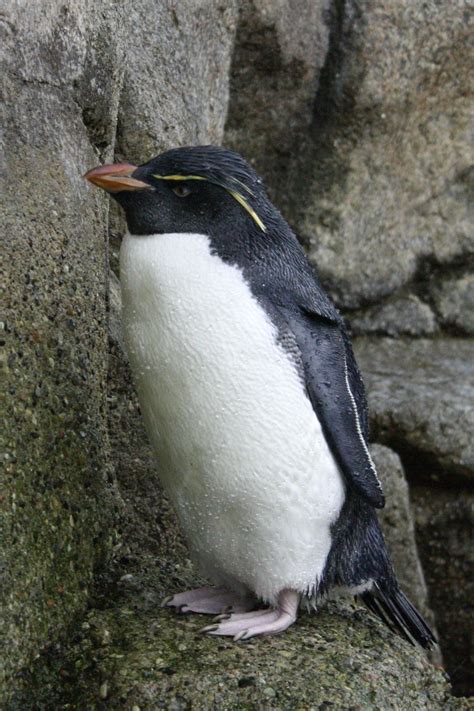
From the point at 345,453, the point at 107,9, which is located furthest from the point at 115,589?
the point at 107,9

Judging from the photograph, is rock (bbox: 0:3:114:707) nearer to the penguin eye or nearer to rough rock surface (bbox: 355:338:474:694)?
the penguin eye

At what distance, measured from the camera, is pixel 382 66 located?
3240 millimetres

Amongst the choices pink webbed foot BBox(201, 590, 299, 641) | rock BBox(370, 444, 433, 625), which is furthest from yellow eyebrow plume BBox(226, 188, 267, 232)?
rock BBox(370, 444, 433, 625)

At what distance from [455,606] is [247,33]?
1665 millimetres

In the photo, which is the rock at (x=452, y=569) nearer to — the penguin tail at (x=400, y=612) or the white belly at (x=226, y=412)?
the penguin tail at (x=400, y=612)

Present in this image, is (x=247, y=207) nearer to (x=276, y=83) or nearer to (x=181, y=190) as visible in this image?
(x=181, y=190)

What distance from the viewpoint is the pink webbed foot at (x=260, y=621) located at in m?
1.93

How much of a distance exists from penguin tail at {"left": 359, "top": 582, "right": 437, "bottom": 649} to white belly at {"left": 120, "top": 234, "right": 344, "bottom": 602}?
25 cm

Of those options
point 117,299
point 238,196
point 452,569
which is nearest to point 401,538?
point 452,569

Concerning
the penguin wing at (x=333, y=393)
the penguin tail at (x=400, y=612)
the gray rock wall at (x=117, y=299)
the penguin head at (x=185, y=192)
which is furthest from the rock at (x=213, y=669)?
the penguin head at (x=185, y=192)

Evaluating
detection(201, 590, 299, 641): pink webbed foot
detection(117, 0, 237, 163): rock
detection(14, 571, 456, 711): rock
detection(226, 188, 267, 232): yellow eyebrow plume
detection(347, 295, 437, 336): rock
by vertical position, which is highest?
detection(117, 0, 237, 163): rock

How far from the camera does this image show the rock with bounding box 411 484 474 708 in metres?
3.14

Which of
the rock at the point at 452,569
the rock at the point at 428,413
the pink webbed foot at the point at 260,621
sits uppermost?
the rock at the point at 428,413

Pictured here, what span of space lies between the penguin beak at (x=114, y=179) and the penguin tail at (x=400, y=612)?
0.86m
